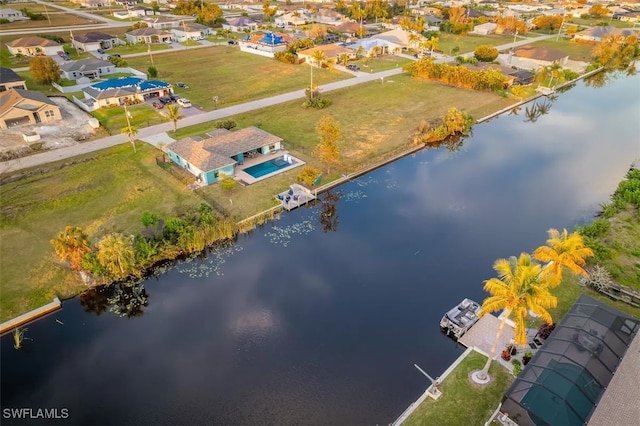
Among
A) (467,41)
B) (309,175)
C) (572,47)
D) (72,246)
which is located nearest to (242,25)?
(467,41)

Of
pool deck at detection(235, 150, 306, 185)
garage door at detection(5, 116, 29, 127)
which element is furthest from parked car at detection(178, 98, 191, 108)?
pool deck at detection(235, 150, 306, 185)

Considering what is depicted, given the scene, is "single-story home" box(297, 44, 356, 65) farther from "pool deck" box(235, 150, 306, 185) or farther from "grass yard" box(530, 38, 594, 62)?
"grass yard" box(530, 38, 594, 62)

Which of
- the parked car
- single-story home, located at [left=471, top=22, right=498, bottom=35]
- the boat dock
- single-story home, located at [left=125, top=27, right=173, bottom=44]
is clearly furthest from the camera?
single-story home, located at [left=471, top=22, right=498, bottom=35]

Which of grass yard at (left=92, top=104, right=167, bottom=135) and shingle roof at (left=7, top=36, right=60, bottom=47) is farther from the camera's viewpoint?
shingle roof at (left=7, top=36, right=60, bottom=47)

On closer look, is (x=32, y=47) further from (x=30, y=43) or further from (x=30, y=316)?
(x=30, y=316)

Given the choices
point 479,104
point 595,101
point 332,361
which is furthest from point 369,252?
point 595,101

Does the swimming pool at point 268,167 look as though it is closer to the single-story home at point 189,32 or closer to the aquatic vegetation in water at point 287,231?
the aquatic vegetation in water at point 287,231
